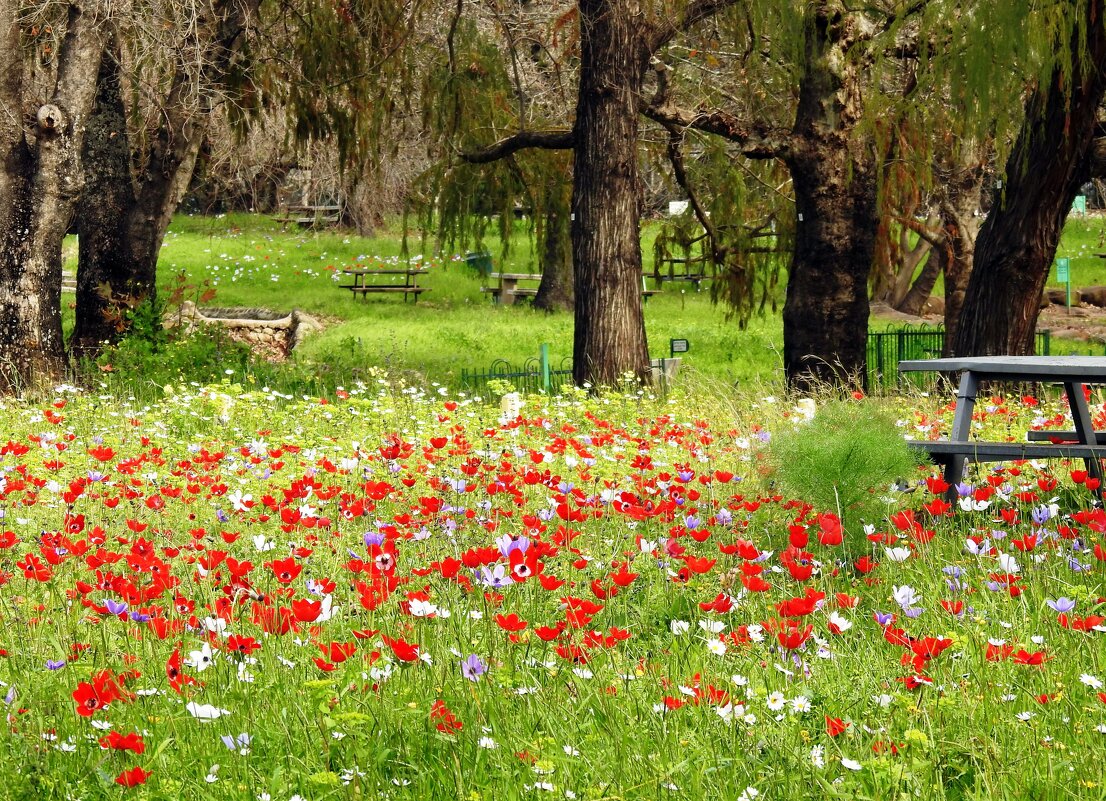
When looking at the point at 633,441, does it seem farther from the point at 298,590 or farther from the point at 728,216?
the point at 728,216

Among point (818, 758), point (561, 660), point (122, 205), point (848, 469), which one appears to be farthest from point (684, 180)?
point (818, 758)

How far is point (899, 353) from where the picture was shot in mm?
14695

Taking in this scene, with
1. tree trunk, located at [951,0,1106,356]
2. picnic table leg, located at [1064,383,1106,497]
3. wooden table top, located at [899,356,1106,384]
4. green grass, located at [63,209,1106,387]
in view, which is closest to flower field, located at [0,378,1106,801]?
wooden table top, located at [899,356,1106,384]

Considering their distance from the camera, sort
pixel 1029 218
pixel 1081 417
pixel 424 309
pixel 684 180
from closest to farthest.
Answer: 1. pixel 1081 417
2. pixel 1029 218
3. pixel 684 180
4. pixel 424 309

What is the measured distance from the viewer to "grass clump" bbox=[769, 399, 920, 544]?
4836 mm

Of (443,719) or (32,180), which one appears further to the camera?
(32,180)

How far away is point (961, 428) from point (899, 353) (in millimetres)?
9359

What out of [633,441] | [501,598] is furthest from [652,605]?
[633,441]

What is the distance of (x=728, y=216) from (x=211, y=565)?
10733mm

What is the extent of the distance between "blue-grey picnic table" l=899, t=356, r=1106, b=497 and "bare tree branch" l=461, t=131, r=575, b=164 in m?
7.01

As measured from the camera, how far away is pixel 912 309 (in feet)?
81.8

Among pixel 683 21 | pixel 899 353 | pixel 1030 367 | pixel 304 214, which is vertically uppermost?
pixel 683 21

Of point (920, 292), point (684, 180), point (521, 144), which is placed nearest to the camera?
point (521, 144)

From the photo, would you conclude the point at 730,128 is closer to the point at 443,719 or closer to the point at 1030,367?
the point at 1030,367
